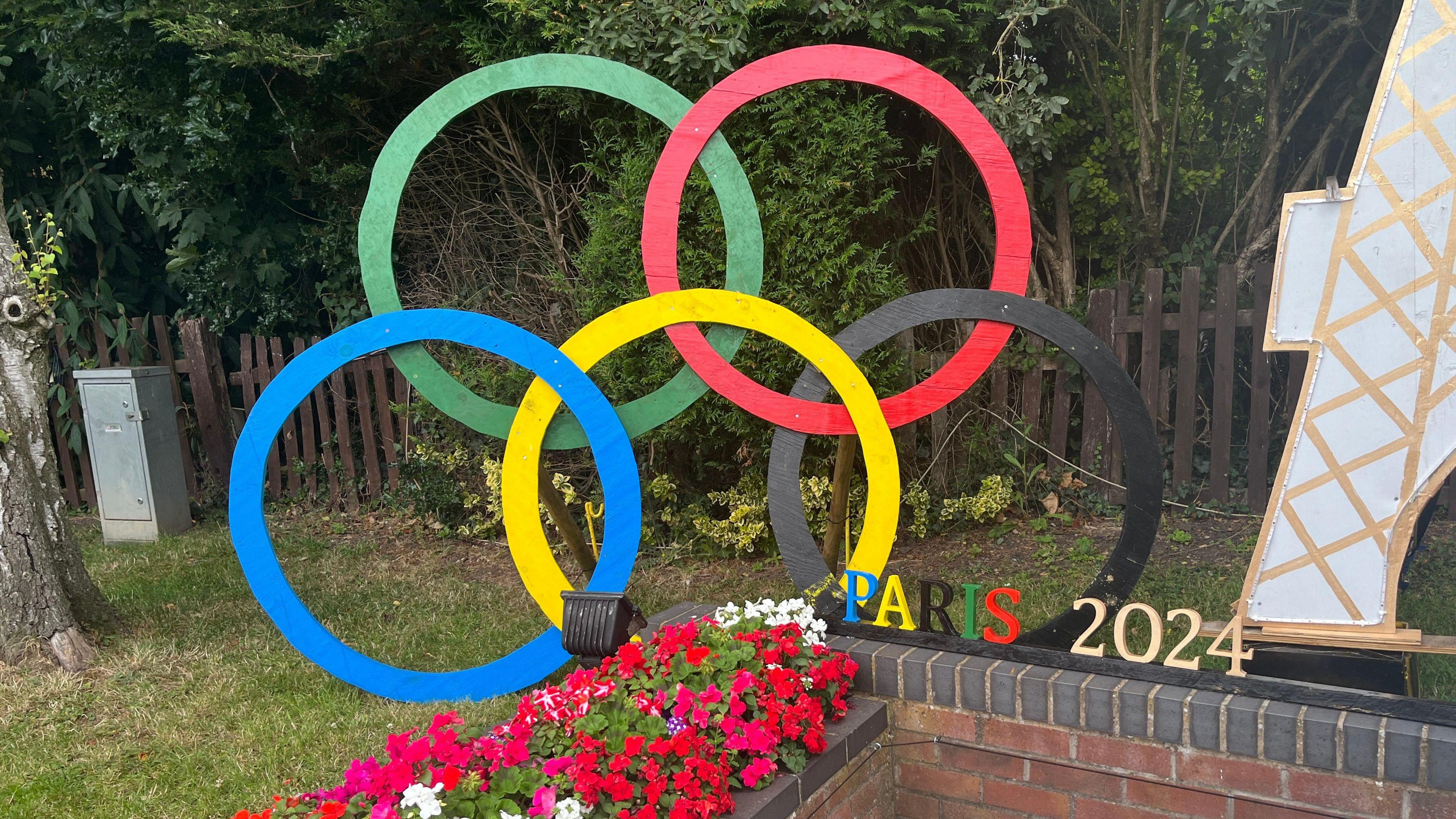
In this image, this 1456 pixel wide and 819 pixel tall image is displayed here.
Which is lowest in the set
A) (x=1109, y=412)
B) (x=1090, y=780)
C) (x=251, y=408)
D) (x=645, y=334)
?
(x=1090, y=780)

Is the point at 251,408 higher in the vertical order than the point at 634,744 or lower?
higher

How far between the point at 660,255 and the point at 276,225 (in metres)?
4.83

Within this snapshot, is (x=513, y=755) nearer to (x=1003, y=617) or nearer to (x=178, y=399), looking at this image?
(x=1003, y=617)

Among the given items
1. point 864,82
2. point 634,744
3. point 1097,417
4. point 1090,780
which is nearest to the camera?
point 634,744

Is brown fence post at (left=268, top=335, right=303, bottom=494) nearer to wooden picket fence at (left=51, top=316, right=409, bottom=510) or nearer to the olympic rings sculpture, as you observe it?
wooden picket fence at (left=51, top=316, right=409, bottom=510)

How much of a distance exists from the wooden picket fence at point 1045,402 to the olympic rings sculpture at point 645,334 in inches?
88.4

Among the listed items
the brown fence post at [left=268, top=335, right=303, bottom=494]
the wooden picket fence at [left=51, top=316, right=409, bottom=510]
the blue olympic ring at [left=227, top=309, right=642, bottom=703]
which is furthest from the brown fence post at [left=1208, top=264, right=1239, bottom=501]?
the brown fence post at [left=268, top=335, right=303, bottom=494]

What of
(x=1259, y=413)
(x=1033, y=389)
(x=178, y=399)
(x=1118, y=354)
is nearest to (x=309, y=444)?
(x=178, y=399)

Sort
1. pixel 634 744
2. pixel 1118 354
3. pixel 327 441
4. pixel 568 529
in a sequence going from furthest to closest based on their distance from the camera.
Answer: pixel 327 441, pixel 1118 354, pixel 568 529, pixel 634 744

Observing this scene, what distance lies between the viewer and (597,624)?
10.7 feet

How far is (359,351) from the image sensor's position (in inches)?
152

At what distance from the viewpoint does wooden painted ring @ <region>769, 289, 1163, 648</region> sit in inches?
125

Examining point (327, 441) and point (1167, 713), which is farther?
point (327, 441)

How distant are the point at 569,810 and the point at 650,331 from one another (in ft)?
6.68
